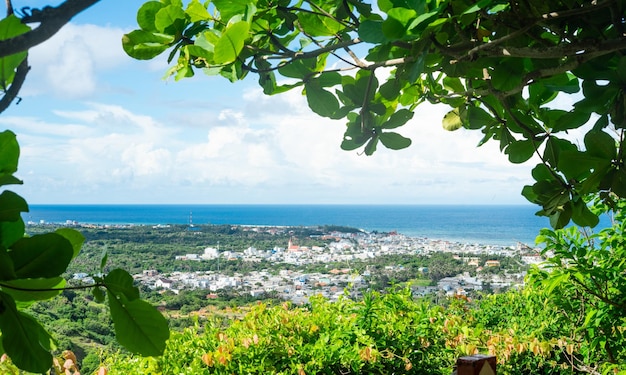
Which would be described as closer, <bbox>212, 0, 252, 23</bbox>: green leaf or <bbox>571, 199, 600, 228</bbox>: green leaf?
<bbox>212, 0, 252, 23</bbox>: green leaf

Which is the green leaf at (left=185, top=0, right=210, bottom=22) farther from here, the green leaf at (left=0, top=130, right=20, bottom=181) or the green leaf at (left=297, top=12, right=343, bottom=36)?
the green leaf at (left=0, top=130, right=20, bottom=181)

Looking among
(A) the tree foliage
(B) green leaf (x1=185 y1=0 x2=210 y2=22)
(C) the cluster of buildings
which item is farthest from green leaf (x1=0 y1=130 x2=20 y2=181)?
(C) the cluster of buildings

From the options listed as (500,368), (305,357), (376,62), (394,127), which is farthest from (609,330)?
(376,62)

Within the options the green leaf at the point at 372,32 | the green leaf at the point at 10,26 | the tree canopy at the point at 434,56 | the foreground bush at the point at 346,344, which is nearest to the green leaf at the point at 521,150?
the tree canopy at the point at 434,56

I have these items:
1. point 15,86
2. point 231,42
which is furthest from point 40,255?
point 231,42

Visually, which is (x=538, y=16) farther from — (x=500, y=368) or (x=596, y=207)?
(x=500, y=368)
